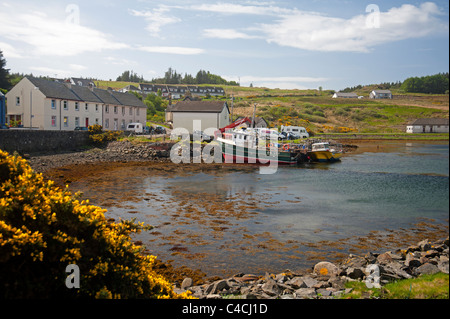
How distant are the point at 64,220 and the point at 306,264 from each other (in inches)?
365

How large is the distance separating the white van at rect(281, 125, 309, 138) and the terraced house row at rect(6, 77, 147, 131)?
3158cm

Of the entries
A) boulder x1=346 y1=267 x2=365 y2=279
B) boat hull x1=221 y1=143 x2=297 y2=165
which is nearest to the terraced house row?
boat hull x1=221 y1=143 x2=297 y2=165

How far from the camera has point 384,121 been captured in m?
67.9

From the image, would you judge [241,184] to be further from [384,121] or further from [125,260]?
[384,121]

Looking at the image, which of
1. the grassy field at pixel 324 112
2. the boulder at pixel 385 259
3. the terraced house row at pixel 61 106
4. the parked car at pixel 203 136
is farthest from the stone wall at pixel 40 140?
the boulder at pixel 385 259

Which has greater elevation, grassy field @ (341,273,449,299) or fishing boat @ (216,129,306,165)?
fishing boat @ (216,129,306,165)

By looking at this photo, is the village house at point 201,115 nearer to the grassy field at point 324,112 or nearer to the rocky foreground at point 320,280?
the grassy field at point 324,112

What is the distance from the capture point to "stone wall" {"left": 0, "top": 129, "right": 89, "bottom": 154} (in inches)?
1320

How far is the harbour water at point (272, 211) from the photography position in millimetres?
12375

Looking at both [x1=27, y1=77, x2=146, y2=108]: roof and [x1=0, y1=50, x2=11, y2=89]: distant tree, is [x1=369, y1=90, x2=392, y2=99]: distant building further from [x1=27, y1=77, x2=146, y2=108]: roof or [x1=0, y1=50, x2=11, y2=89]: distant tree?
[x1=0, y1=50, x2=11, y2=89]: distant tree

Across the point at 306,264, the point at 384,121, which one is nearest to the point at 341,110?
the point at 384,121

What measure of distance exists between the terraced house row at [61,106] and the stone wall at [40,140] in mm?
5843

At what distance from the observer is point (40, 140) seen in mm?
39062
